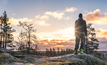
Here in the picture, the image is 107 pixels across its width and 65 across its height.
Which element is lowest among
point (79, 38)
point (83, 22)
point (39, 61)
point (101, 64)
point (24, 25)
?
point (101, 64)

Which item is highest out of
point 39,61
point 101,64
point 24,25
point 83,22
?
point 24,25

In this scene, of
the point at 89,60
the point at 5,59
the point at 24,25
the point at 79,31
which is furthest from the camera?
the point at 24,25

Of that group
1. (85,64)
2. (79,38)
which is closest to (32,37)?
(79,38)

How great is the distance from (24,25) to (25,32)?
2109mm

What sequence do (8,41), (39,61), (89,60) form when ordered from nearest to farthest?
(39,61)
(89,60)
(8,41)

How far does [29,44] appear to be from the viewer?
120ft

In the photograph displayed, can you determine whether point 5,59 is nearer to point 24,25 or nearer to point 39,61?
point 39,61

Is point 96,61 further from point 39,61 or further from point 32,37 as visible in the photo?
point 32,37

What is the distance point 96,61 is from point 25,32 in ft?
89.4

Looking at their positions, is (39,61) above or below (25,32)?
below

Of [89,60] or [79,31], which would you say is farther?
[79,31]

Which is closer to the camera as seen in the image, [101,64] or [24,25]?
[101,64]

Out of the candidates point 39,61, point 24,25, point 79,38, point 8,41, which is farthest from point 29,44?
point 39,61

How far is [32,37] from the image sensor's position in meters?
36.4
